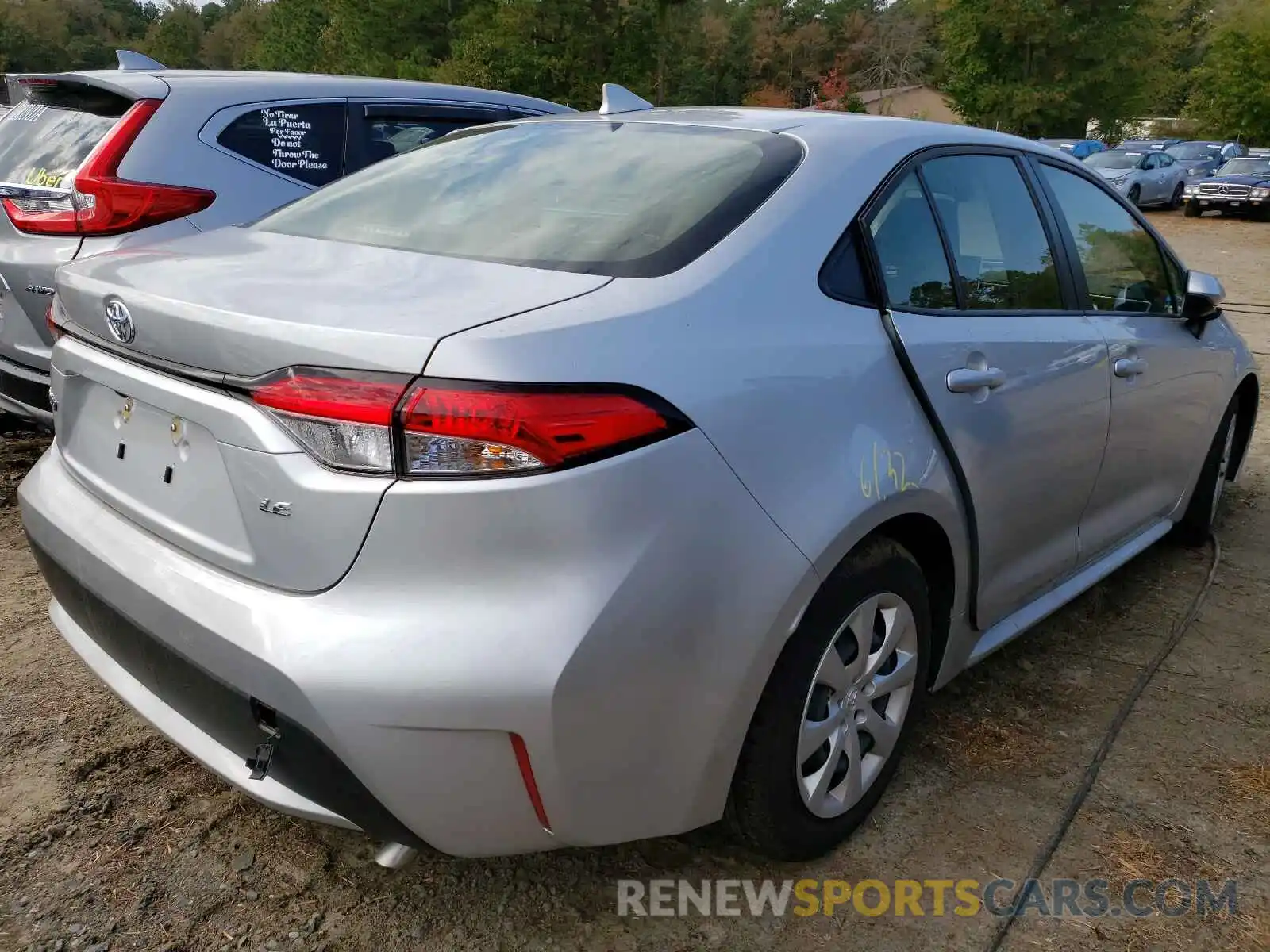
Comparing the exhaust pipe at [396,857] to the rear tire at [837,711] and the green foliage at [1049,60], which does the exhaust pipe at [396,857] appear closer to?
the rear tire at [837,711]

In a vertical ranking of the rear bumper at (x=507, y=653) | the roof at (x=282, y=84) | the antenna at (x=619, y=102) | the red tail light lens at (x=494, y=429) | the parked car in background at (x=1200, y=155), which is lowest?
the parked car in background at (x=1200, y=155)

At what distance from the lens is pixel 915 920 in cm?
212

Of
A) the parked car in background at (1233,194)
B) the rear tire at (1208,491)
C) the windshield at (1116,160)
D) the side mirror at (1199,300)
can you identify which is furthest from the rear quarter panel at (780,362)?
the parked car in background at (1233,194)

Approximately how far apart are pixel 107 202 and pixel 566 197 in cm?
231

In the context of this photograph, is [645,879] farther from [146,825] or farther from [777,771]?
[146,825]

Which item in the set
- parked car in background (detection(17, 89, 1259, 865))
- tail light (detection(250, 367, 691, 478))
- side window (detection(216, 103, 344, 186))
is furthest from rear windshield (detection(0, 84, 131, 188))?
tail light (detection(250, 367, 691, 478))

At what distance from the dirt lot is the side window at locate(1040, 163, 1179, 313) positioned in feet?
3.84

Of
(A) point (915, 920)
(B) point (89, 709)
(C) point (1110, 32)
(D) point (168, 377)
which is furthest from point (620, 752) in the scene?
(C) point (1110, 32)

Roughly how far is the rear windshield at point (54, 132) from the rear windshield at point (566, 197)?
1774 millimetres

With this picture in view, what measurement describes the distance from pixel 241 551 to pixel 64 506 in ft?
2.18

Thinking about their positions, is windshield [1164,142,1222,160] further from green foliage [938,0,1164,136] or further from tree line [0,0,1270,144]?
tree line [0,0,1270,144]

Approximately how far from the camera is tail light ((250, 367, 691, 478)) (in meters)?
1.55

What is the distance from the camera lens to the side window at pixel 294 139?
4176 mm

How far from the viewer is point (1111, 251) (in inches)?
129
